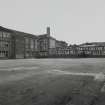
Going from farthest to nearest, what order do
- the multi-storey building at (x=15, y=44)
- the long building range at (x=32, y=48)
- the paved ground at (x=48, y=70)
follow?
the long building range at (x=32, y=48)
the multi-storey building at (x=15, y=44)
the paved ground at (x=48, y=70)

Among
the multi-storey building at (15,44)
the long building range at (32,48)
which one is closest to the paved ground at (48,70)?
the multi-storey building at (15,44)

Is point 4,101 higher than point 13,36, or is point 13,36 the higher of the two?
point 13,36

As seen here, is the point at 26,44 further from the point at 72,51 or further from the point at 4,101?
the point at 4,101

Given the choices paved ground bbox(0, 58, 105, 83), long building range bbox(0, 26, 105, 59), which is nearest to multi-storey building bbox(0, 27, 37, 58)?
long building range bbox(0, 26, 105, 59)

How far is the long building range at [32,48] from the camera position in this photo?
30.9m

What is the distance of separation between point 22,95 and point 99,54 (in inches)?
1438

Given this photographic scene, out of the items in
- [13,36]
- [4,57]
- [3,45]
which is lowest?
[4,57]

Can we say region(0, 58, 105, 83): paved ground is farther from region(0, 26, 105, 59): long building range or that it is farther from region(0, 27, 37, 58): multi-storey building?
region(0, 26, 105, 59): long building range

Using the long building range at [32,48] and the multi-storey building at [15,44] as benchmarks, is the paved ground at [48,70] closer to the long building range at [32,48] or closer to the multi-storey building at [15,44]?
A: the multi-storey building at [15,44]

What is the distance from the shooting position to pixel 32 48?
3834 centimetres

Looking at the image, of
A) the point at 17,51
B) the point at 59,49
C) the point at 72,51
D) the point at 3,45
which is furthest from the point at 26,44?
the point at 72,51

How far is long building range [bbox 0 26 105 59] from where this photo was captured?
30.9 meters

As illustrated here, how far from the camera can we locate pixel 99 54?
3603 centimetres

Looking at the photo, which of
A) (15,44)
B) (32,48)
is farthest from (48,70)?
(32,48)
